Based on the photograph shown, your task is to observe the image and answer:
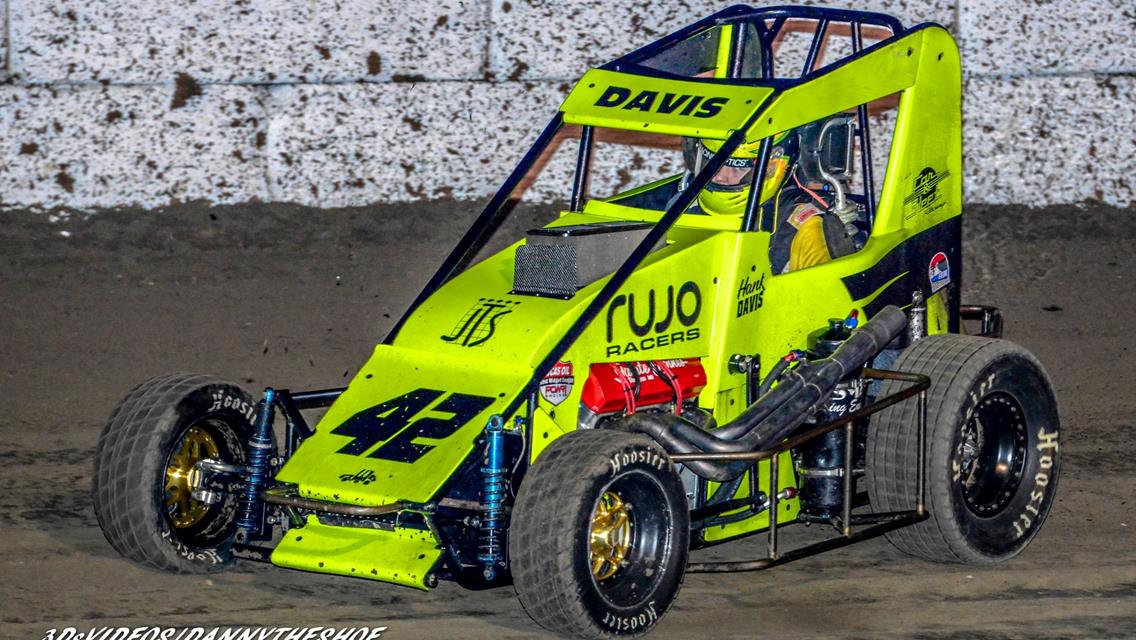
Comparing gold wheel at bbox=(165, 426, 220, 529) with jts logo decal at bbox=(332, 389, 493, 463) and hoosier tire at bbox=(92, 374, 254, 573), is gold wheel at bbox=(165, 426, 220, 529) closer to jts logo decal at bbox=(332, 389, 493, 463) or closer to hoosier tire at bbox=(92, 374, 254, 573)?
hoosier tire at bbox=(92, 374, 254, 573)

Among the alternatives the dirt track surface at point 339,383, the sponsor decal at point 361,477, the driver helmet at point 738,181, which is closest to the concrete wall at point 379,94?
the dirt track surface at point 339,383

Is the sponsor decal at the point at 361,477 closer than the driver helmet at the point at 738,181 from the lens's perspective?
Yes

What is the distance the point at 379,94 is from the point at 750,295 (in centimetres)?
497

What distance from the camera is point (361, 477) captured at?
6.39 m

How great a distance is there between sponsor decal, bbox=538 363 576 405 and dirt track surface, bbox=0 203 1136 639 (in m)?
0.73

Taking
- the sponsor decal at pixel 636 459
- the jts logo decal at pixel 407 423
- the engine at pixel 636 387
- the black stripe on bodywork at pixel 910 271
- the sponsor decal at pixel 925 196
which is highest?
the sponsor decal at pixel 925 196

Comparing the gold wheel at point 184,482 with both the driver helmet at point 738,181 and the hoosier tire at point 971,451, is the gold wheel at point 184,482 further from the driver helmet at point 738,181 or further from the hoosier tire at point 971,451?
the hoosier tire at point 971,451

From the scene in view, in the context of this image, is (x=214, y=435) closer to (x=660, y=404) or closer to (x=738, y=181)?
(x=660, y=404)

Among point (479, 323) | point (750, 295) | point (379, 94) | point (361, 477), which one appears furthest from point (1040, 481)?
point (379, 94)

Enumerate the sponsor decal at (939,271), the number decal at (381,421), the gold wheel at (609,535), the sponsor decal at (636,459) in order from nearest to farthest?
the sponsor decal at (636,459) → the gold wheel at (609,535) → the number decal at (381,421) → the sponsor decal at (939,271)

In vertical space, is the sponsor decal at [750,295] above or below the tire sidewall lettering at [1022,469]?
above

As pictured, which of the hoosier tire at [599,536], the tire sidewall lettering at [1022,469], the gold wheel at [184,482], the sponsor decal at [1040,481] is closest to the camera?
the hoosier tire at [599,536]

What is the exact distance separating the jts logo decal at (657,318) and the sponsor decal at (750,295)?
0.54 ft

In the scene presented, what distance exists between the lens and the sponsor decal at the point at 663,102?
7.20m
